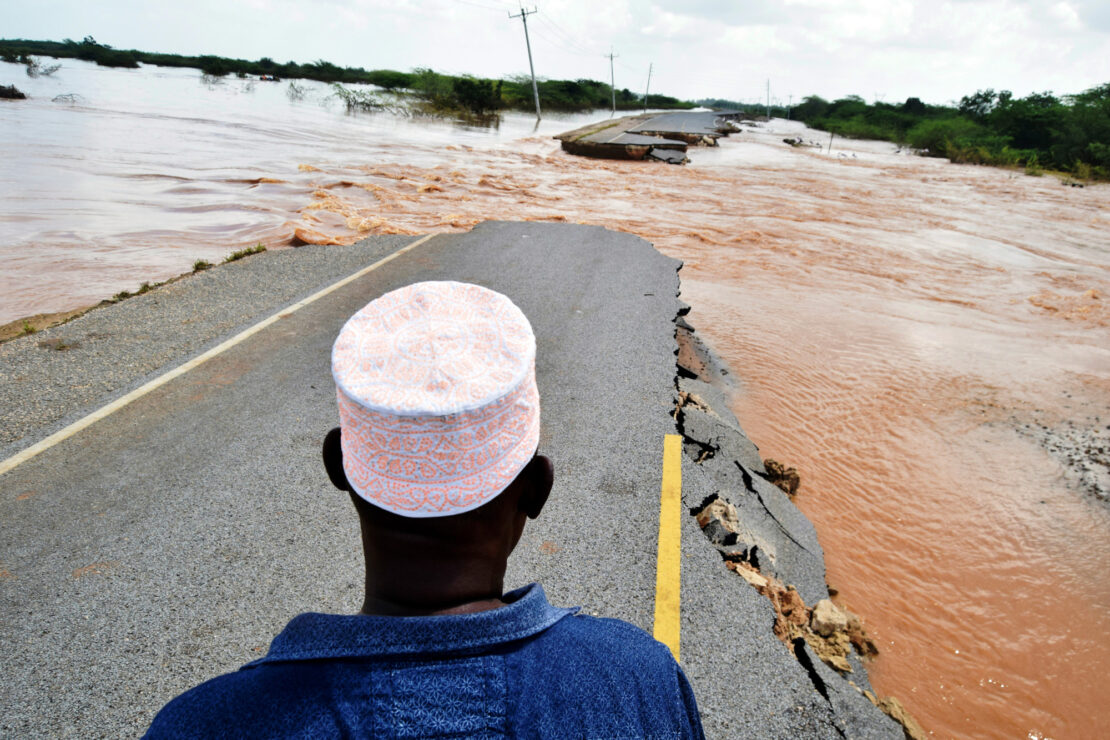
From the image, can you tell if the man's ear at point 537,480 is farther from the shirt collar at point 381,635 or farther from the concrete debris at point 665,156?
the concrete debris at point 665,156

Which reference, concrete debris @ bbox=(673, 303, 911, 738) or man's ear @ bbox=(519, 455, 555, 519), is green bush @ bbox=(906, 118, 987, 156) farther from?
man's ear @ bbox=(519, 455, 555, 519)

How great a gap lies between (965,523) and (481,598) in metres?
5.49

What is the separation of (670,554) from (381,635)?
269 cm

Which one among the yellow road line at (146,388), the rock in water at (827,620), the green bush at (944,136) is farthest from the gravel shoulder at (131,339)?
the green bush at (944,136)

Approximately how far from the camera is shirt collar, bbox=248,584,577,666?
77 centimetres

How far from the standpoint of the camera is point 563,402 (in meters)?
4.77

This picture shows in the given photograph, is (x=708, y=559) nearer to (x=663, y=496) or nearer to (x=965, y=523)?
(x=663, y=496)

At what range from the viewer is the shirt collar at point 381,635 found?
2.52 ft

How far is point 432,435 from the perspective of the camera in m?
0.91

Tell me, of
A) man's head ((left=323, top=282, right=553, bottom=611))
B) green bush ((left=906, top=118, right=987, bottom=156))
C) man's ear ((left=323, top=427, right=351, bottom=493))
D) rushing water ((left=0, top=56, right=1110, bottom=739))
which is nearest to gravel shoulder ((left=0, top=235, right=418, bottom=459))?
rushing water ((left=0, top=56, right=1110, bottom=739))

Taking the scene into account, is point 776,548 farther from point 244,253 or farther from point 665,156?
point 665,156

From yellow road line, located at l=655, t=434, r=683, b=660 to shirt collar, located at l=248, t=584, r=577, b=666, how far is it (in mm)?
2016

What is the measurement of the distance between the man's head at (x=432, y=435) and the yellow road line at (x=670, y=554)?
1.94 meters

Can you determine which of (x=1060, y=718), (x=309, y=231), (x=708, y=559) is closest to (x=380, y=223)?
(x=309, y=231)
